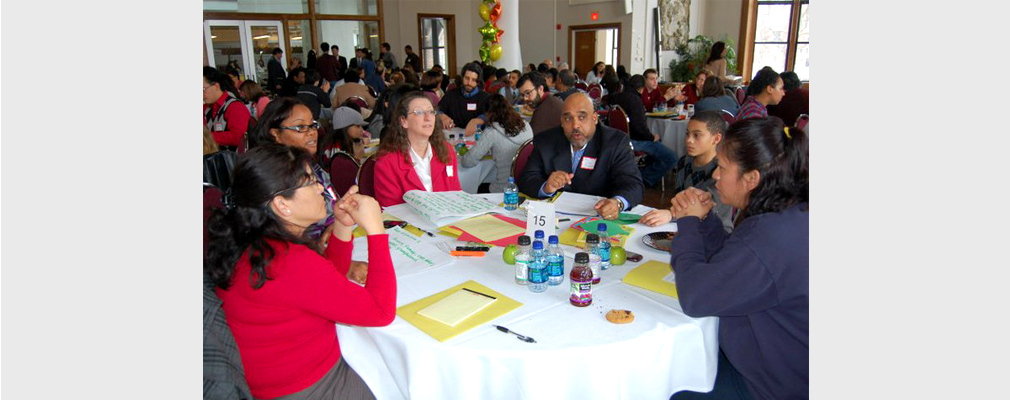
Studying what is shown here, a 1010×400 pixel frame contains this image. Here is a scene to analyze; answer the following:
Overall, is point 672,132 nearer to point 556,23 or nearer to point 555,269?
point 555,269

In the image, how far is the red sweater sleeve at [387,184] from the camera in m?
2.89

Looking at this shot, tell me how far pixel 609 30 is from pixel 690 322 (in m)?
13.8

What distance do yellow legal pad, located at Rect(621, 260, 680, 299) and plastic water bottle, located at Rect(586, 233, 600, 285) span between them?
0.09m

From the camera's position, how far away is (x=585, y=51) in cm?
1457

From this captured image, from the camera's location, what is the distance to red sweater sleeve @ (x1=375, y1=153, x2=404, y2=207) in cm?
289

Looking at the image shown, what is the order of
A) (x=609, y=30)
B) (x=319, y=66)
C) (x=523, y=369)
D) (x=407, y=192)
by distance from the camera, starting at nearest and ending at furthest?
(x=523, y=369) < (x=407, y=192) < (x=319, y=66) < (x=609, y=30)

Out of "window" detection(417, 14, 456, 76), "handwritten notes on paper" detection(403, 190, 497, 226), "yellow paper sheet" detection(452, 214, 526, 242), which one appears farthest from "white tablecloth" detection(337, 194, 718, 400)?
"window" detection(417, 14, 456, 76)

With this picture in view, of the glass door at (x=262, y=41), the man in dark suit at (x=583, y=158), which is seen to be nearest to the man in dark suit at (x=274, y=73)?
the glass door at (x=262, y=41)

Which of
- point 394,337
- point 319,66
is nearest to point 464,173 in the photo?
point 394,337

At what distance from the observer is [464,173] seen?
170 inches

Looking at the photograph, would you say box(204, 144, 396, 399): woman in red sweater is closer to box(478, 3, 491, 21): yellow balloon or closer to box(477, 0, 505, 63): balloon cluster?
box(477, 0, 505, 63): balloon cluster

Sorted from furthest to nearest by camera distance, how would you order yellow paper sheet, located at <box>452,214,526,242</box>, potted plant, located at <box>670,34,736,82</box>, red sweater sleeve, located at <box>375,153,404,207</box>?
potted plant, located at <box>670,34,736,82</box> → red sweater sleeve, located at <box>375,153,404,207</box> → yellow paper sheet, located at <box>452,214,526,242</box>

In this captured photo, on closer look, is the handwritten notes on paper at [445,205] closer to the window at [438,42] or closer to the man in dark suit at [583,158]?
the man in dark suit at [583,158]

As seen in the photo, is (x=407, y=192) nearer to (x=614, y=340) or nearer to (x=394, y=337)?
(x=394, y=337)
